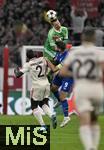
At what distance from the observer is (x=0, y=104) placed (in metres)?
24.1

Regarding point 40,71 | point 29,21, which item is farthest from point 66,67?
point 29,21

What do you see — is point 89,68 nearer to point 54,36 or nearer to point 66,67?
point 66,67

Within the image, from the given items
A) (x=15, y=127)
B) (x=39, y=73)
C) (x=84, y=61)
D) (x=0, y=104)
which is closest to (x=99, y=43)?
(x=0, y=104)

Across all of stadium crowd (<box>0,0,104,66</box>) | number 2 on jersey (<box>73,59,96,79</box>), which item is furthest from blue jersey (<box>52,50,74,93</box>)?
number 2 on jersey (<box>73,59,96,79</box>)

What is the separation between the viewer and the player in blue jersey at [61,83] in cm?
1854

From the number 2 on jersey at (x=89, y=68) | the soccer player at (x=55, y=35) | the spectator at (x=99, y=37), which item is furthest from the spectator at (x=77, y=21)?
the number 2 on jersey at (x=89, y=68)

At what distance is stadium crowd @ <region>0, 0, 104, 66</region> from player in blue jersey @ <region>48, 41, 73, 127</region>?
6.16m

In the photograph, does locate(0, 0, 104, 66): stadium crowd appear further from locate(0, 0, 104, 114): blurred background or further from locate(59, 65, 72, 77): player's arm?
locate(59, 65, 72, 77): player's arm

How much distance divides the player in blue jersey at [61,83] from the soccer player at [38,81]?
0.44 m

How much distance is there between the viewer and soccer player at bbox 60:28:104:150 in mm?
11758

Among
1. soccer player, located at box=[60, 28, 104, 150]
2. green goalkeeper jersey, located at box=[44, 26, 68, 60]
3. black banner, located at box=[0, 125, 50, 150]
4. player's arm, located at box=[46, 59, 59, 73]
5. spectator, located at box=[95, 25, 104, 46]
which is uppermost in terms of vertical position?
soccer player, located at box=[60, 28, 104, 150]

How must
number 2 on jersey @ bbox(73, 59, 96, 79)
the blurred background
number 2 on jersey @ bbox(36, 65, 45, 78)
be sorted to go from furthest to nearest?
the blurred background < number 2 on jersey @ bbox(36, 65, 45, 78) < number 2 on jersey @ bbox(73, 59, 96, 79)

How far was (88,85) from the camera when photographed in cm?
1188

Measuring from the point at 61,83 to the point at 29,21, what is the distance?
28.4 feet
